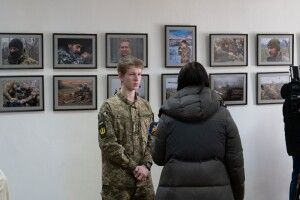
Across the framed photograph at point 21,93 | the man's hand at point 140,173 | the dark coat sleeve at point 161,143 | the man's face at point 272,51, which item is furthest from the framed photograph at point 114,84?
the dark coat sleeve at point 161,143

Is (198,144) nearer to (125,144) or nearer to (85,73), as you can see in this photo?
(125,144)

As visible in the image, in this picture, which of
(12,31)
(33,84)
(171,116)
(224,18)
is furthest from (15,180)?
(224,18)

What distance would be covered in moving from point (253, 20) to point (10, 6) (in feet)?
7.70

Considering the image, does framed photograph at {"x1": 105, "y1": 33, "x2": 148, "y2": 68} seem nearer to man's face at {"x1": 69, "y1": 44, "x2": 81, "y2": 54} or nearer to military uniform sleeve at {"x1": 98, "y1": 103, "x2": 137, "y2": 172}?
man's face at {"x1": 69, "y1": 44, "x2": 81, "y2": 54}

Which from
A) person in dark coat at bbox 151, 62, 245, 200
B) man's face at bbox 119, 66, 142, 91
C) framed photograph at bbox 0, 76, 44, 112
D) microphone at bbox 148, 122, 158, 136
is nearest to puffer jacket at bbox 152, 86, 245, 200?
person in dark coat at bbox 151, 62, 245, 200

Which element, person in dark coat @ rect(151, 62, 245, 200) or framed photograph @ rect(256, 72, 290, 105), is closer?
person in dark coat @ rect(151, 62, 245, 200)

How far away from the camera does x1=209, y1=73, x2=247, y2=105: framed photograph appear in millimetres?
4531

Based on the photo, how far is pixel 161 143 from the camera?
254 centimetres

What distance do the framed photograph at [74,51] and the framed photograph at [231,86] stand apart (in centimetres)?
119

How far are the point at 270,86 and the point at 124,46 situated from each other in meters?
1.57

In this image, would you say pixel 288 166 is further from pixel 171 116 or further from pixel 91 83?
pixel 171 116

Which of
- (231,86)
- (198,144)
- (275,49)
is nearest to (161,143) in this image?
(198,144)

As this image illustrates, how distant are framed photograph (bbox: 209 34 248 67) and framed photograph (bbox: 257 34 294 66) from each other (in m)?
0.17

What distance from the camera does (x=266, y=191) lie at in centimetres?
475
